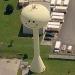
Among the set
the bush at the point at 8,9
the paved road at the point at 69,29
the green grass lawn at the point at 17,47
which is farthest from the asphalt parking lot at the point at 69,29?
the bush at the point at 8,9

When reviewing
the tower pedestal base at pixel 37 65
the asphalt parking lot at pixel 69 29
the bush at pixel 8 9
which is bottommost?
the tower pedestal base at pixel 37 65

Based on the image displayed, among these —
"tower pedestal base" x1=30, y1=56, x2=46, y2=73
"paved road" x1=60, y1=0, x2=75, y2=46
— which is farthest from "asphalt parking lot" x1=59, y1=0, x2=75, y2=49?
"tower pedestal base" x1=30, y1=56, x2=46, y2=73

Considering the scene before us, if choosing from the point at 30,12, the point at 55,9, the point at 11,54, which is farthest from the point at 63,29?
the point at 30,12

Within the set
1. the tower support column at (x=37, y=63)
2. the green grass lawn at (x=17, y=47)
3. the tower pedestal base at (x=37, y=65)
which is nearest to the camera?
the tower support column at (x=37, y=63)

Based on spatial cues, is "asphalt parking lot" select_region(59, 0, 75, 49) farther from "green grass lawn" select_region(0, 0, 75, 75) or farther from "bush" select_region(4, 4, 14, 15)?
"bush" select_region(4, 4, 14, 15)

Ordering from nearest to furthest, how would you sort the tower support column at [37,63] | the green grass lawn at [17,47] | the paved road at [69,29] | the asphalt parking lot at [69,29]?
the tower support column at [37,63]
the green grass lawn at [17,47]
the asphalt parking lot at [69,29]
the paved road at [69,29]

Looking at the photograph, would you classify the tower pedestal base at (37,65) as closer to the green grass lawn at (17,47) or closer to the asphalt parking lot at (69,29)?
the green grass lawn at (17,47)

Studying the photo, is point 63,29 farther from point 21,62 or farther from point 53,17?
point 21,62
